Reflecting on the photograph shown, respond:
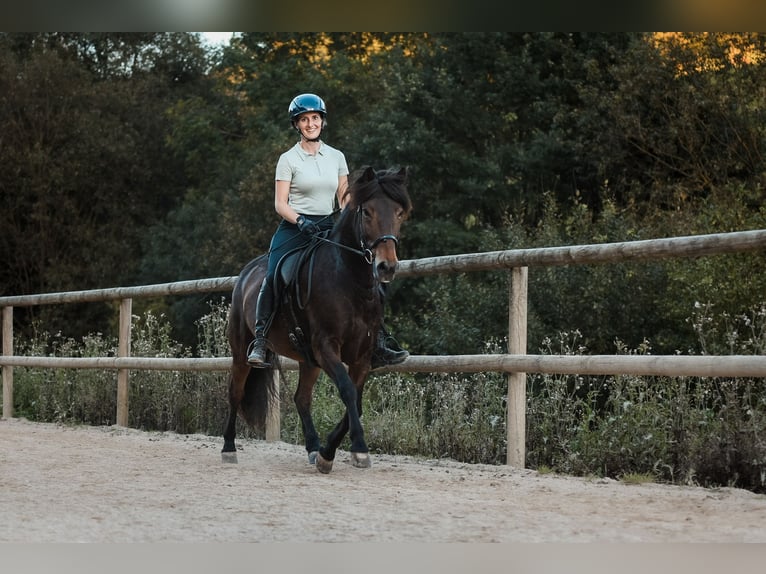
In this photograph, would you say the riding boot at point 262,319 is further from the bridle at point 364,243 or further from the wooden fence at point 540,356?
the wooden fence at point 540,356

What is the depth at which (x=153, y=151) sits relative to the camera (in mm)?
30188

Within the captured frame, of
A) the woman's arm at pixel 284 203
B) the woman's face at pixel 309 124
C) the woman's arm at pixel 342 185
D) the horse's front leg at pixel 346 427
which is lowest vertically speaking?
the horse's front leg at pixel 346 427

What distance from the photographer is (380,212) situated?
5.64 meters

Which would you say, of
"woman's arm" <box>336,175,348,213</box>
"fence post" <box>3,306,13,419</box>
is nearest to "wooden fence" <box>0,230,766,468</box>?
"woman's arm" <box>336,175,348,213</box>

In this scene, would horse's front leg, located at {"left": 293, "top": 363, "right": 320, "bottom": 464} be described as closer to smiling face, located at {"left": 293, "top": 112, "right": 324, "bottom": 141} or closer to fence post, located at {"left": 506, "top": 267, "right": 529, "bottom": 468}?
fence post, located at {"left": 506, "top": 267, "right": 529, "bottom": 468}

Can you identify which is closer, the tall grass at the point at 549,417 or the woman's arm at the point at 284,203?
the tall grass at the point at 549,417

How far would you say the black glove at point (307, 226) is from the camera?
20.3ft

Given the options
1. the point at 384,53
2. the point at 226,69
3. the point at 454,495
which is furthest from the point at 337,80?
the point at 454,495

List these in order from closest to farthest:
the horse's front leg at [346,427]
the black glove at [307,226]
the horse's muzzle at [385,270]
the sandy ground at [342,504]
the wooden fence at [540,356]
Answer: the sandy ground at [342,504] < the wooden fence at [540,356] < the horse's muzzle at [385,270] < the horse's front leg at [346,427] < the black glove at [307,226]

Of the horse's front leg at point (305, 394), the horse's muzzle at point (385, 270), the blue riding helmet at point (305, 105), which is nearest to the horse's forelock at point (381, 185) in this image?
the horse's muzzle at point (385, 270)

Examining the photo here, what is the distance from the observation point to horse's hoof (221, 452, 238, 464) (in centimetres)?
678

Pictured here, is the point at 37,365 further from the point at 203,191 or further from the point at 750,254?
the point at 203,191

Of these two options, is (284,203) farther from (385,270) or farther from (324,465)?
(324,465)

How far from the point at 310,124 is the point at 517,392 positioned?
80.2 inches
